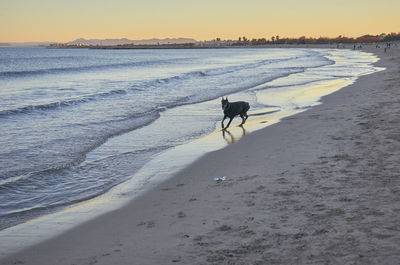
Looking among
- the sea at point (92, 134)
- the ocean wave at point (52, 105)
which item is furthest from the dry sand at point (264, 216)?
the ocean wave at point (52, 105)

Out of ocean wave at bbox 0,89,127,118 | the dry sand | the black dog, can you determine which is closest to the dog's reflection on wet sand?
the black dog

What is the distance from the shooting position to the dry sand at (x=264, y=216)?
13.4 ft

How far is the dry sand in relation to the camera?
161 inches

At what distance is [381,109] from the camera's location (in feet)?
40.1

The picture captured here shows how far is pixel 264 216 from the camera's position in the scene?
5.03 metres

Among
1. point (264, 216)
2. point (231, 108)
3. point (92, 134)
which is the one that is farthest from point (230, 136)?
point (264, 216)

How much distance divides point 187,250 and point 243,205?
4.85 feet

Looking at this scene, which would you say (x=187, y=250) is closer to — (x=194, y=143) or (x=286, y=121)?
(x=194, y=143)

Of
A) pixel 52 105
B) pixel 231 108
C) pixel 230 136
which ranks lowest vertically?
pixel 230 136

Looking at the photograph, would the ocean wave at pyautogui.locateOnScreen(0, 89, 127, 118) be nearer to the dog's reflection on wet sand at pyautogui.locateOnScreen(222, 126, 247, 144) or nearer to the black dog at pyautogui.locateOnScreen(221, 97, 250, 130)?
the black dog at pyautogui.locateOnScreen(221, 97, 250, 130)

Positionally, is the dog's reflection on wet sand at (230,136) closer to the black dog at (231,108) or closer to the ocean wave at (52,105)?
the black dog at (231,108)

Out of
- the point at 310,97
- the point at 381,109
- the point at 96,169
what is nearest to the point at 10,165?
the point at 96,169

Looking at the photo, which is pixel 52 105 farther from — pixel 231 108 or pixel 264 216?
pixel 264 216

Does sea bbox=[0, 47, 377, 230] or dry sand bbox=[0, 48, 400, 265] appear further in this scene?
sea bbox=[0, 47, 377, 230]
